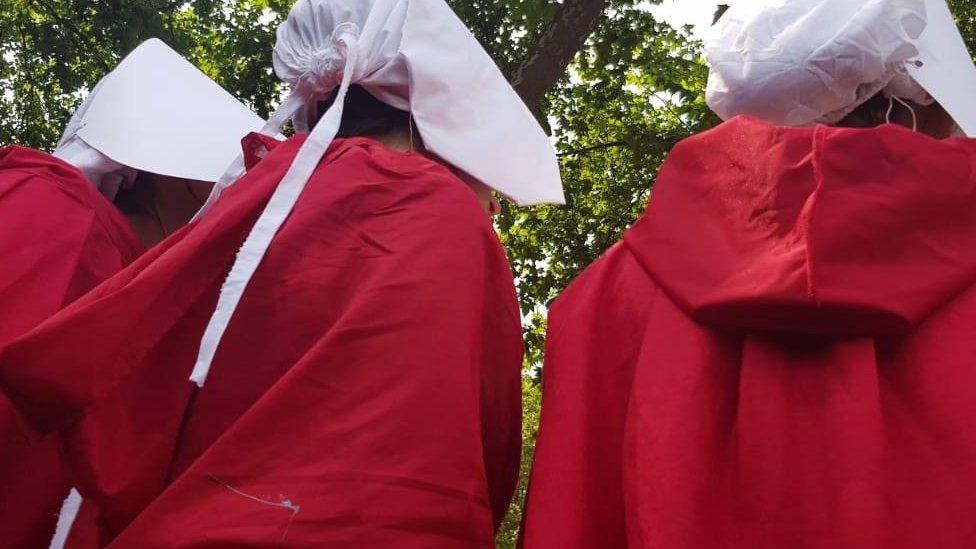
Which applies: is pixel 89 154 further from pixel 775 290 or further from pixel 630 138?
pixel 630 138

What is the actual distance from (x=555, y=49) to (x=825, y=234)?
135 inches

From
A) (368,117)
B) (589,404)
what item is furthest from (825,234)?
(368,117)

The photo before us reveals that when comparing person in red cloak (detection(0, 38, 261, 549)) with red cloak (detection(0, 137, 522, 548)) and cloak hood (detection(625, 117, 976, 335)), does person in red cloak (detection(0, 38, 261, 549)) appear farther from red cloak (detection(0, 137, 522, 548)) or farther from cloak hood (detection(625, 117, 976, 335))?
cloak hood (detection(625, 117, 976, 335))

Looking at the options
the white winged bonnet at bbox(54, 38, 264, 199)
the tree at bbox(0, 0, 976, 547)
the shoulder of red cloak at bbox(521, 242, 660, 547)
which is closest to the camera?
the shoulder of red cloak at bbox(521, 242, 660, 547)

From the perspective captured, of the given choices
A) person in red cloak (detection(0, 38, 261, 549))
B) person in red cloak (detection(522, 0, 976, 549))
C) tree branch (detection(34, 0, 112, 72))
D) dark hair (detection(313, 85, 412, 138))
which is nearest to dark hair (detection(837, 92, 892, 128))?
person in red cloak (detection(522, 0, 976, 549))

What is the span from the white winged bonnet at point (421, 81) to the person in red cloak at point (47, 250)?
0.33 m

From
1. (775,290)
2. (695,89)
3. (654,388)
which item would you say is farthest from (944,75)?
(695,89)

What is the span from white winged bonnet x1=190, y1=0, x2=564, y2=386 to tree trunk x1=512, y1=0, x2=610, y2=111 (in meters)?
2.29

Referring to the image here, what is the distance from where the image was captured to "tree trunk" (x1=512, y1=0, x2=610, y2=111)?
4.62 m

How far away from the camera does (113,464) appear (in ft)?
4.97

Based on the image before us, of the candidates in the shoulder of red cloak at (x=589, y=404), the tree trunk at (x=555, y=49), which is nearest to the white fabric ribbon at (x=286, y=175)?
the shoulder of red cloak at (x=589, y=404)

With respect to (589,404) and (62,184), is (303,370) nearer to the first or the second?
(589,404)

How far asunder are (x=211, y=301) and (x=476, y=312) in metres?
0.47

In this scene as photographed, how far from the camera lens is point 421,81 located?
6.96 ft
